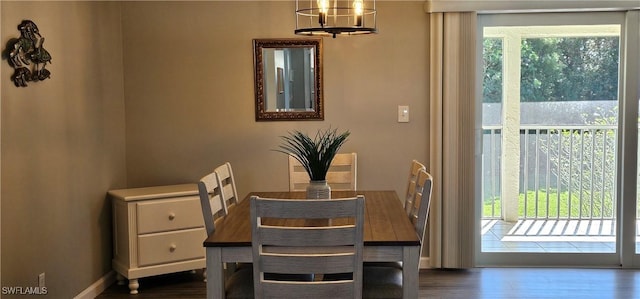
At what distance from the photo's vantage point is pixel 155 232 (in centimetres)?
411

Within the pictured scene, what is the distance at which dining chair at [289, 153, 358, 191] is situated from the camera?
158 inches

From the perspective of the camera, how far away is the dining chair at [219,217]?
Result: 8.98 ft

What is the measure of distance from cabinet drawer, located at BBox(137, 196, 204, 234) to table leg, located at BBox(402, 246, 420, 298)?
6.79ft

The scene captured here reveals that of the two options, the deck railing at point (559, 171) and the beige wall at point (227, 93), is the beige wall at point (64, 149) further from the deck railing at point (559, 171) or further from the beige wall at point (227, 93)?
the deck railing at point (559, 171)

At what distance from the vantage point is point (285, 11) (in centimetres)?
447

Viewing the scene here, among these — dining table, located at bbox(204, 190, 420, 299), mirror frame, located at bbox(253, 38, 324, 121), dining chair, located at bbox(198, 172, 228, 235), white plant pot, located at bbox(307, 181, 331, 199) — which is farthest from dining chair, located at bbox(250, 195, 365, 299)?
mirror frame, located at bbox(253, 38, 324, 121)

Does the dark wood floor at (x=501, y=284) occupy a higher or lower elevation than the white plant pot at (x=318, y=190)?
lower

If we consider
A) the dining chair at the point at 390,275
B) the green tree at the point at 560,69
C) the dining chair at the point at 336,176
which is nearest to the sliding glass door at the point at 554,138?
the green tree at the point at 560,69

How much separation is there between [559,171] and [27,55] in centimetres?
359

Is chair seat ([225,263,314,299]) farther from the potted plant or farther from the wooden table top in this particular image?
the potted plant

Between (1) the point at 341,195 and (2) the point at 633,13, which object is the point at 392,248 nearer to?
(1) the point at 341,195

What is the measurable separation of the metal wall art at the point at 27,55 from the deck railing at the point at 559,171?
2.96m

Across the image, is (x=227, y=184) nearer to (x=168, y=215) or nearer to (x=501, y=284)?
(x=168, y=215)

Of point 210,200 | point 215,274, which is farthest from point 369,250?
point 210,200
